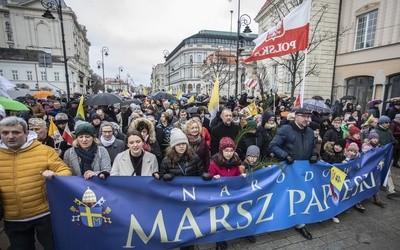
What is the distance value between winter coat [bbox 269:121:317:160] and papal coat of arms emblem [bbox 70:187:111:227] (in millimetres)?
2703

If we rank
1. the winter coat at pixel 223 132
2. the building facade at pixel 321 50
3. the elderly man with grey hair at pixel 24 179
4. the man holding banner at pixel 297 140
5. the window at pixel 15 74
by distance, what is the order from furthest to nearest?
the window at pixel 15 74 < the building facade at pixel 321 50 < the winter coat at pixel 223 132 < the man holding banner at pixel 297 140 < the elderly man with grey hair at pixel 24 179

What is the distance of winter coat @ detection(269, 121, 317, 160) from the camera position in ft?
12.2

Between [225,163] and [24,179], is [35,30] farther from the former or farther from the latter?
[225,163]

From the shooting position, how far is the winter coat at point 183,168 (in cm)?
298

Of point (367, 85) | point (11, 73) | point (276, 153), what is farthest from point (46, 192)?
point (11, 73)

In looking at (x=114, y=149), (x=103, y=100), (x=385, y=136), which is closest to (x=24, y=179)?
(x=114, y=149)

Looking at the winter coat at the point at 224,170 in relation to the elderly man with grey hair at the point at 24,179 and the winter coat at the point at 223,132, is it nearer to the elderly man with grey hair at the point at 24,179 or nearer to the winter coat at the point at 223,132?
the winter coat at the point at 223,132

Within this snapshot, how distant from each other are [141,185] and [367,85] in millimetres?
18170

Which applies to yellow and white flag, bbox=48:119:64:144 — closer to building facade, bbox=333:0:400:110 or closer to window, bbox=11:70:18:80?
building facade, bbox=333:0:400:110

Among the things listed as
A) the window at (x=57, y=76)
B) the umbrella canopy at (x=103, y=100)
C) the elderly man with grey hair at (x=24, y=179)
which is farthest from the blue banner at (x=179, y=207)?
the window at (x=57, y=76)

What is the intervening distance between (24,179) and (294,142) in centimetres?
375

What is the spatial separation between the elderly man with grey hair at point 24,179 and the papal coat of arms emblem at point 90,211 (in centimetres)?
32

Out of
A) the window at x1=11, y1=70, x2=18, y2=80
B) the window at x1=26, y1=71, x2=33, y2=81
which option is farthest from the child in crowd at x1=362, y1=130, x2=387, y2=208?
the window at x1=11, y1=70, x2=18, y2=80

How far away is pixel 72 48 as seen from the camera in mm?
65688
